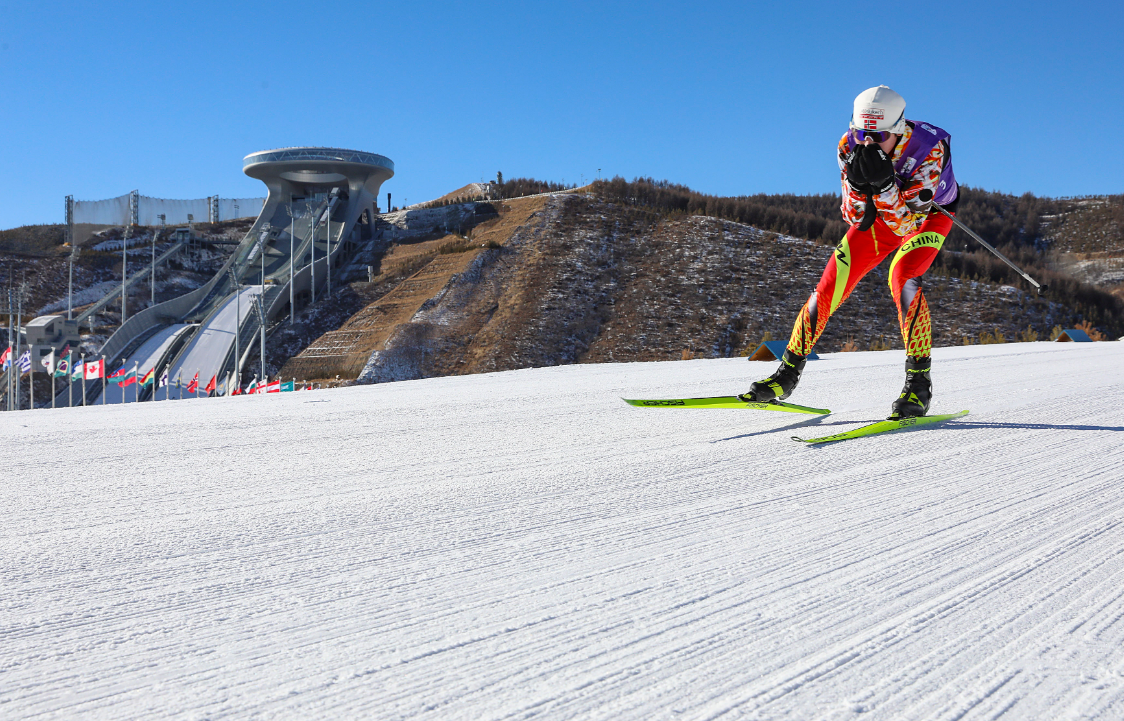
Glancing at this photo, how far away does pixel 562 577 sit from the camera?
4.50 ft

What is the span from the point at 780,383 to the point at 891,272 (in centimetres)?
88

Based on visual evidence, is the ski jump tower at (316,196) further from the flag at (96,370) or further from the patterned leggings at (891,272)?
the patterned leggings at (891,272)

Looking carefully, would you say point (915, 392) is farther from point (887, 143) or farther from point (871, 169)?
point (887, 143)

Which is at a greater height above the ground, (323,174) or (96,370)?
(323,174)

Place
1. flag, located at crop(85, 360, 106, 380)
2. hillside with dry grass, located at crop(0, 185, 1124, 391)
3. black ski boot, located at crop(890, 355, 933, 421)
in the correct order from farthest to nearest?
hillside with dry grass, located at crop(0, 185, 1124, 391) → flag, located at crop(85, 360, 106, 380) → black ski boot, located at crop(890, 355, 933, 421)

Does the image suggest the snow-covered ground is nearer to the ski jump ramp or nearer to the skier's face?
the skier's face

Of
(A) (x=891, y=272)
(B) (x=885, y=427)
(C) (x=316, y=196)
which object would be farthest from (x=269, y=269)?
(B) (x=885, y=427)

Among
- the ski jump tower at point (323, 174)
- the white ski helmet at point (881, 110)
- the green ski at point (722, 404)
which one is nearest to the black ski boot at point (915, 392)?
the green ski at point (722, 404)

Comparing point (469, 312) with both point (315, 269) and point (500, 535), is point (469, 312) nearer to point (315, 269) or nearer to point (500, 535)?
point (315, 269)

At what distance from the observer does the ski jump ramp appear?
3350 centimetres

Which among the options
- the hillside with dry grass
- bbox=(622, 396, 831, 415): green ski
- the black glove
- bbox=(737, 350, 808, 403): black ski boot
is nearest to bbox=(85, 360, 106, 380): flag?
the hillside with dry grass

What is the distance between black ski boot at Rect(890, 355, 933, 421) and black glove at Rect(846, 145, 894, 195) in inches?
34.7

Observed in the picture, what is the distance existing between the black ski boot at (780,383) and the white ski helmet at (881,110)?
118cm

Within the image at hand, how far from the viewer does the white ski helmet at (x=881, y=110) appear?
336cm
